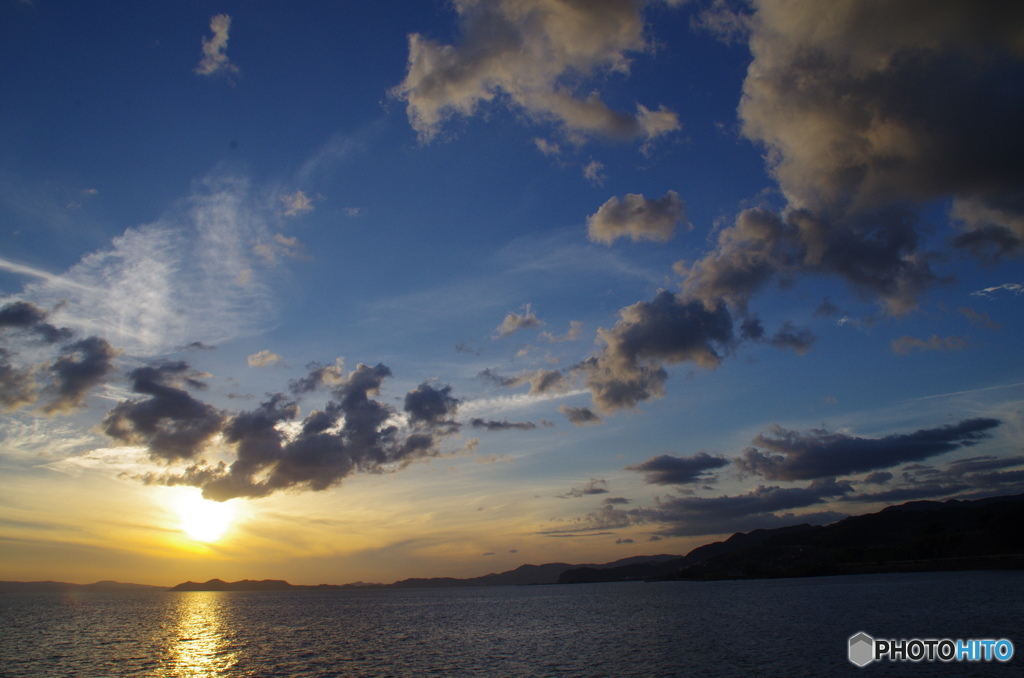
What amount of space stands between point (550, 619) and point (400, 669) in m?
77.2

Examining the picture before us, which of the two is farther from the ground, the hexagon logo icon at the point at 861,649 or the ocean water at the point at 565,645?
the hexagon logo icon at the point at 861,649

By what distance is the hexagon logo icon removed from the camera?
6025cm

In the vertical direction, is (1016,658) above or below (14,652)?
above

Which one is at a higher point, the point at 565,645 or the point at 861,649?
the point at 861,649

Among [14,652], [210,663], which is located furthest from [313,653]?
[14,652]

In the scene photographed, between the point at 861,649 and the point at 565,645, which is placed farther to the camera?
the point at 565,645

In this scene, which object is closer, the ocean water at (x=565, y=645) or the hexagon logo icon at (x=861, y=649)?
the hexagon logo icon at (x=861, y=649)

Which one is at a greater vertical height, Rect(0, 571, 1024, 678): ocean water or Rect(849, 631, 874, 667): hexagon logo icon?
Rect(849, 631, 874, 667): hexagon logo icon

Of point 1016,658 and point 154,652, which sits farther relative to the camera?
point 154,652

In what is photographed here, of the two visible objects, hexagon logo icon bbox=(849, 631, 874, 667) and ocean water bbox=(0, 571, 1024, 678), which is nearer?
hexagon logo icon bbox=(849, 631, 874, 667)

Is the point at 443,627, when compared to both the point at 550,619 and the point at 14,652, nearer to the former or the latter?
the point at 550,619

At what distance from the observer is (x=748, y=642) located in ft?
260

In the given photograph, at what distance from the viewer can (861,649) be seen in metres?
66.4

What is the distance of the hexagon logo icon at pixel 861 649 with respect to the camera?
60250mm
